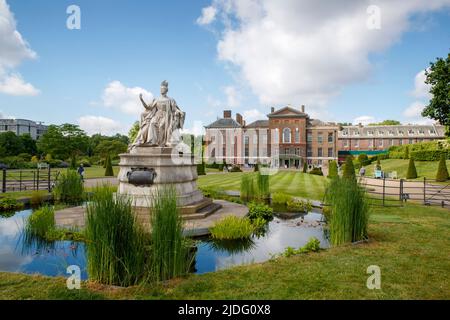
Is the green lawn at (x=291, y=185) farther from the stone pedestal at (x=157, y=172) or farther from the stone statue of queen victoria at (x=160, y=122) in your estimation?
the stone statue of queen victoria at (x=160, y=122)

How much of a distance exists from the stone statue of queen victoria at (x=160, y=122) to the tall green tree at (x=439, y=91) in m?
19.4

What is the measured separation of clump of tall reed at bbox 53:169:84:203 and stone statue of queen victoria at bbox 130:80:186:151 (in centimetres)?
446

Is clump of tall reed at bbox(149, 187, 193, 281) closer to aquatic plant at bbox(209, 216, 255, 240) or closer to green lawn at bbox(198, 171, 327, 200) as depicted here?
aquatic plant at bbox(209, 216, 255, 240)


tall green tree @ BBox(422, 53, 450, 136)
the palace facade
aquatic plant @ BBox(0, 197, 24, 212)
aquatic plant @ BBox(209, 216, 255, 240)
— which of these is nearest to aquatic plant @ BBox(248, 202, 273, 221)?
aquatic plant @ BBox(209, 216, 255, 240)

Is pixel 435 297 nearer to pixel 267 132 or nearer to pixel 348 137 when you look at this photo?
pixel 267 132

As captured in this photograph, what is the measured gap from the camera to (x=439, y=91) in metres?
19.7

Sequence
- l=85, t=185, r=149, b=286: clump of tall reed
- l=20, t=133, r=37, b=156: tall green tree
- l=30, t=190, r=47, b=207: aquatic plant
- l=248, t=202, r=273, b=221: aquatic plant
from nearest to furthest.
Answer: l=85, t=185, r=149, b=286: clump of tall reed < l=248, t=202, r=273, b=221: aquatic plant < l=30, t=190, r=47, b=207: aquatic plant < l=20, t=133, r=37, b=156: tall green tree

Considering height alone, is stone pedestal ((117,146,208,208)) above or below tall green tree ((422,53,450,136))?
below

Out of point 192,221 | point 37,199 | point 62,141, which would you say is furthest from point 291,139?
point 192,221

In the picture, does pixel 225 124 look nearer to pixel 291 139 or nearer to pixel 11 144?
pixel 291 139

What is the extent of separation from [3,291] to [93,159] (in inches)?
2356

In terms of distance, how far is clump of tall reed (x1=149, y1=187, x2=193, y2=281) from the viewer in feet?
13.2

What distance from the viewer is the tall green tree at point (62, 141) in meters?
55.3
